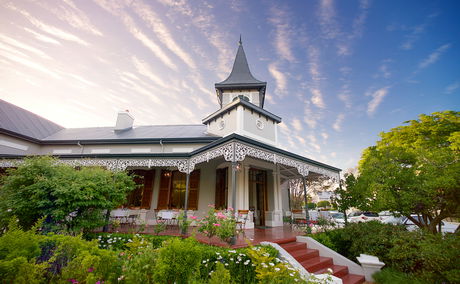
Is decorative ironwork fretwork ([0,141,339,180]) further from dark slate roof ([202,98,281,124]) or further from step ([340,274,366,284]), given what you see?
step ([340,274,366,284])

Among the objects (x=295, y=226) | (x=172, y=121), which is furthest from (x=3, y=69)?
(x=295, y=226)

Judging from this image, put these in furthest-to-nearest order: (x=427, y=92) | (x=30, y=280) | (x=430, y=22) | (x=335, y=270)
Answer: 1. (x=427, y=92)
2. (x=430, y=22)
3. (x=335, y=270)
4. (x=30, y=280)

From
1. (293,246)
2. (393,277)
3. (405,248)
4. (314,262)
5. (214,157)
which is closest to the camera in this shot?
(393,277)

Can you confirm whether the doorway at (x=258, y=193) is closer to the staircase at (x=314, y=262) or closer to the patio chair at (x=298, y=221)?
the patio chair at (x=298, y=221)

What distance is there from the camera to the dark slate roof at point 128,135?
1102 cm

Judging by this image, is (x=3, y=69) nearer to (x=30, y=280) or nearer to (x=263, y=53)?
(x=30, y=280)

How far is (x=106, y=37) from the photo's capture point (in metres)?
7.34

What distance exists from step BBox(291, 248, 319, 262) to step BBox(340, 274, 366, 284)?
86 centimetres

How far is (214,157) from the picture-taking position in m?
6.81

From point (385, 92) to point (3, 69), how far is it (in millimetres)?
19705

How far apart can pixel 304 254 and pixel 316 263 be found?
13.9 inches

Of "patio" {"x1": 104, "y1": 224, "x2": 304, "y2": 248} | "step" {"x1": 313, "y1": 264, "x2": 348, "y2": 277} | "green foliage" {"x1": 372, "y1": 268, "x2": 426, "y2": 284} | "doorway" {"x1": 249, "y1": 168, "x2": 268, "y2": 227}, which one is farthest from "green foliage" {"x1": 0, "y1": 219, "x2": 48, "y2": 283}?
"doorway" {"x1": 249, "y1": 168, "x2": 268, "y2": 227}

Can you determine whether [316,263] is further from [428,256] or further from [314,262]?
[428,256]

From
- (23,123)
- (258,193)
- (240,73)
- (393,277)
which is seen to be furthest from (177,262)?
(23,123)
